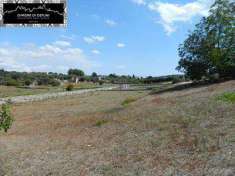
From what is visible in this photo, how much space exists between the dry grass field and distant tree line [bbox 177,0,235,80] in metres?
24.4

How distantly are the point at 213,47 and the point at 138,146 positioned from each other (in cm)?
3591

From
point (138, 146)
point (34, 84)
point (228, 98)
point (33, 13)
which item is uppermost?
point (33, 13)

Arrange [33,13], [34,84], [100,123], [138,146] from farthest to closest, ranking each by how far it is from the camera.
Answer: [34,84]
[100,123]
[138,146]
[33,13]

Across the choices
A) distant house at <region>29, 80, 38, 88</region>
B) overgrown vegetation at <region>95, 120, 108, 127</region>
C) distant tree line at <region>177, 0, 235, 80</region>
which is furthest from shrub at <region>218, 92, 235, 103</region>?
distant house at <region>29, 80, 38, 88</region>

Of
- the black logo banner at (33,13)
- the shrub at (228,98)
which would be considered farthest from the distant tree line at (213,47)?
the black logo banner at (33,13)

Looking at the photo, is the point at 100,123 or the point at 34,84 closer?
the point at 100,123

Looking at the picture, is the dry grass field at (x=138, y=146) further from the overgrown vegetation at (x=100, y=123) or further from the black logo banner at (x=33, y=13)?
the black logo banner at (x=33, y=13)

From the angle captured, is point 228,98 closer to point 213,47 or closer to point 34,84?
point 213,47

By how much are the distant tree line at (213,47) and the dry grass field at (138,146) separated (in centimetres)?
2442

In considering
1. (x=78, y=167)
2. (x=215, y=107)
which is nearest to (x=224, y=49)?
(x=215, y=107)

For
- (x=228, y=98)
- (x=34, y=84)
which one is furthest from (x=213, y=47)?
(x=34, y=84)

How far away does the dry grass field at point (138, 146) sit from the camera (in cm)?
1378

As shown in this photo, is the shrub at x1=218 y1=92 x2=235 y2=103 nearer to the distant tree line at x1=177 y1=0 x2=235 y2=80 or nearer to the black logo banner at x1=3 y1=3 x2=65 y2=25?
the black logo banner at x1=3 y1=3 x2=65 y2=25

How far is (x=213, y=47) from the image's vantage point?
51.0m
